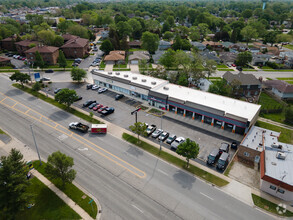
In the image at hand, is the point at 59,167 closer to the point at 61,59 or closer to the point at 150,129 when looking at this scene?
the point at 150,129

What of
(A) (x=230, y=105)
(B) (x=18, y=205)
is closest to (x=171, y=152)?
(A) (x=230, y=105)

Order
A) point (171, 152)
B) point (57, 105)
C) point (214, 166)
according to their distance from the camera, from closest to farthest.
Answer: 1. point (214, 166)
2. point (171, 152)
3. point (57, 105)

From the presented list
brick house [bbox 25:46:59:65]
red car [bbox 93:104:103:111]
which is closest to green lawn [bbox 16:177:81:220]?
red car [bbox 93:104:103:111]

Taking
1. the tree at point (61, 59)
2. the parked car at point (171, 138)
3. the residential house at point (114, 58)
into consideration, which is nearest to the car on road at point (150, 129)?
the parked car at point (171, 138)

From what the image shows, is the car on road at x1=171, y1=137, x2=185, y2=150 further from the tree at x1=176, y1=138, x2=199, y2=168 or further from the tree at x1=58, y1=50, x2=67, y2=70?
the tree at x1=58, y1=50, x2=67, y2=70

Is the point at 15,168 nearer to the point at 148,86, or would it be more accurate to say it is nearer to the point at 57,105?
the point at 57,105
